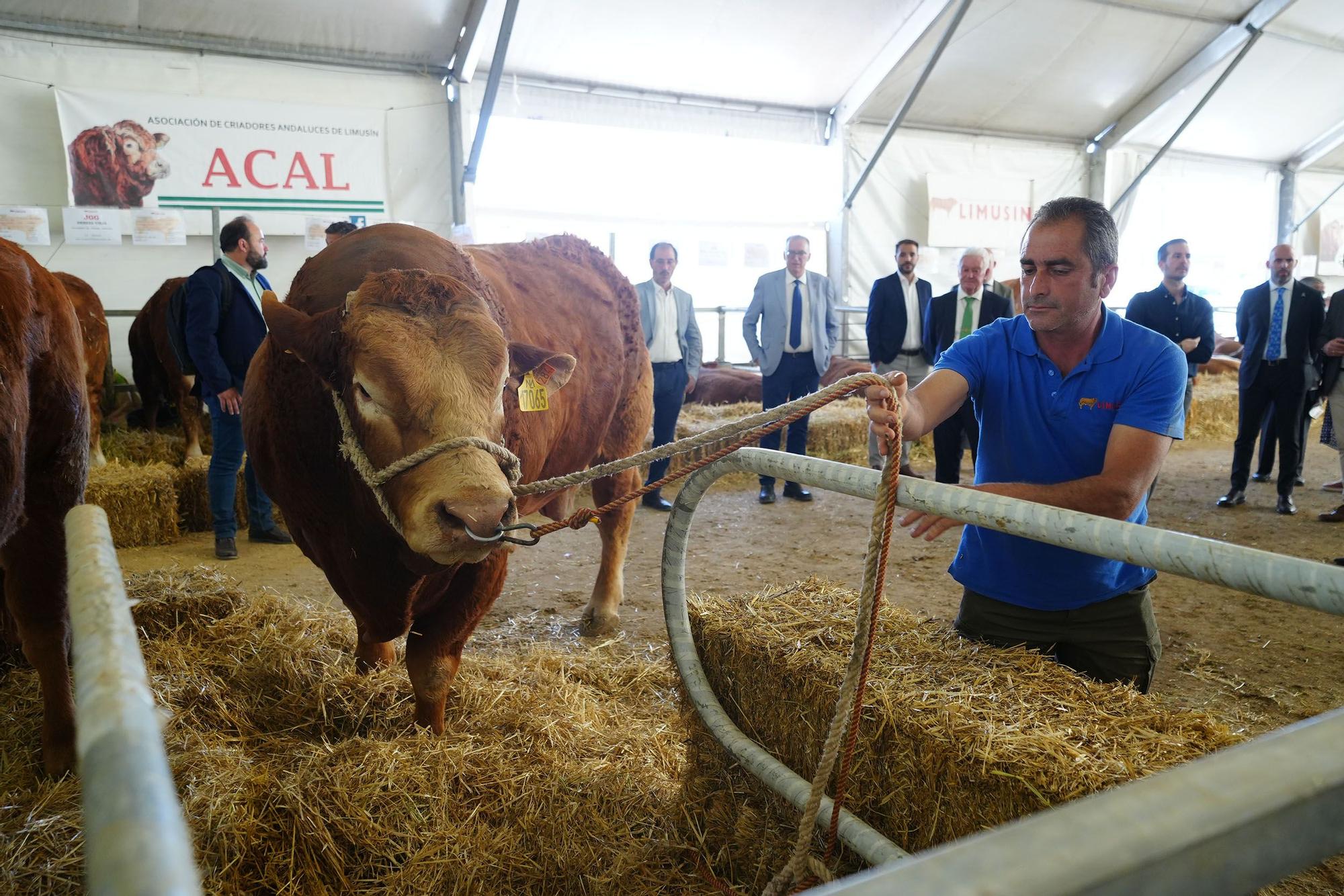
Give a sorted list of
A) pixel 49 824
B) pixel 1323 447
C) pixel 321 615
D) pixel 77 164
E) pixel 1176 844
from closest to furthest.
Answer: pixel 1176 844, pixel 49 824, pixel 321 615, pixel 77 164, pixel 1323 447


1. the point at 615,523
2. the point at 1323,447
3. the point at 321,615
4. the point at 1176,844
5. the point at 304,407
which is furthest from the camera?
the point at 1323,447

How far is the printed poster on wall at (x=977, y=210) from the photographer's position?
1330 cm

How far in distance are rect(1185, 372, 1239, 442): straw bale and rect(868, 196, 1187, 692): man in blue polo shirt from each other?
977cm

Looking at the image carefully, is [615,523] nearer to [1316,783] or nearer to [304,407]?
[304,407]

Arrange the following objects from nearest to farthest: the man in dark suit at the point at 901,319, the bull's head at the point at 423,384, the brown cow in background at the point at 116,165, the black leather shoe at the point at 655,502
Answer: the bull's head at the point at 423,384 < the black leather shoe at the point at 655,502 < the man in dark suit at the point at 901,319 < the brown cow in background at the point at 116,165

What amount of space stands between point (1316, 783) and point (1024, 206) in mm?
15207

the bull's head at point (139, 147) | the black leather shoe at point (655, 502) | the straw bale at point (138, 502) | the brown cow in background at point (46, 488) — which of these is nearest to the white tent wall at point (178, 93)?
the bull's head at point (139, 147)

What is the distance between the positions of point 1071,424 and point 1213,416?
10561 mm

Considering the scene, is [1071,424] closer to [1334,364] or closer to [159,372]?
[1334,364]

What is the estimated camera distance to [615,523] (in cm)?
465

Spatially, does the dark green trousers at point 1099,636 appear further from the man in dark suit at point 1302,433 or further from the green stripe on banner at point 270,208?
the green stripe on banner at point 270,208

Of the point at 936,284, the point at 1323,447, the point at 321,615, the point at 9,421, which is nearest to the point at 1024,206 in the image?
the point at 936,284

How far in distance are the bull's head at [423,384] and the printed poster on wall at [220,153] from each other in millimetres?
7590

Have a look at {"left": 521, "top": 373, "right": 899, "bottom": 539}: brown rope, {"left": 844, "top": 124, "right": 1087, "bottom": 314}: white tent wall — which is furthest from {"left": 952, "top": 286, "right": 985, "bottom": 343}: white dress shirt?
{"left": 844, "top": 124, "right": 1087, "bottom": 314}: white tent wall
